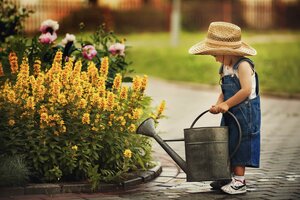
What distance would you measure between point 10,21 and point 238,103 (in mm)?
3664

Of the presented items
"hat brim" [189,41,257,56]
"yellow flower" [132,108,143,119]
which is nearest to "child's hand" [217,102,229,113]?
"hat brim" [189,41,257,56]

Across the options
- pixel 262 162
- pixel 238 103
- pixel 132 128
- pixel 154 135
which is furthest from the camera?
pixel 262 162

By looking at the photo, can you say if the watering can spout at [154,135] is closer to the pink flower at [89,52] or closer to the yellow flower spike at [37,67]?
the yellow flower spike at [37,67]

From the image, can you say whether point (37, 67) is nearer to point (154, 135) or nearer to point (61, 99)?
point (61, 99)

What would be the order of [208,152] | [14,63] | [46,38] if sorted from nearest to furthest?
[208,152] → [14,63] → [46,38]

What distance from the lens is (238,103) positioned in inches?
268

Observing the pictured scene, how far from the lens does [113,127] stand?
23.6ft

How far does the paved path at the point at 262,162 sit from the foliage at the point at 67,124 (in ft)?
1.05

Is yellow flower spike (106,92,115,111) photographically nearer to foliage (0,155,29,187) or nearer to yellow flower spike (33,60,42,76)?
yellow flower spike (33,60,42,76)

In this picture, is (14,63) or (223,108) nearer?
(223,108)

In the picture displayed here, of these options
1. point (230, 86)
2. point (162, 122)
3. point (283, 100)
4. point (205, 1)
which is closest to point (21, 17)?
point (162, 122)

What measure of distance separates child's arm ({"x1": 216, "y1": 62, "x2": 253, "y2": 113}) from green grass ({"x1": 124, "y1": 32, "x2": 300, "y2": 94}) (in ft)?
24.5

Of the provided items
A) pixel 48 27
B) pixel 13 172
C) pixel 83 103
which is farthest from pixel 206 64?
pixel 13 172

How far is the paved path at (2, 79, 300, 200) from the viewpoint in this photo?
6.80 metres
